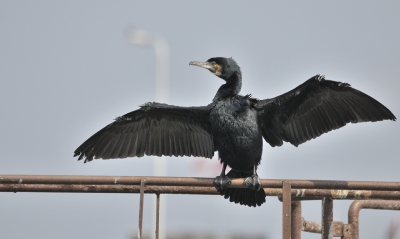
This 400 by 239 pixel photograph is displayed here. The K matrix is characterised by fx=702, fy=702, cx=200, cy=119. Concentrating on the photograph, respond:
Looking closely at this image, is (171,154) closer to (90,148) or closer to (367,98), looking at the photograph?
(90,148)

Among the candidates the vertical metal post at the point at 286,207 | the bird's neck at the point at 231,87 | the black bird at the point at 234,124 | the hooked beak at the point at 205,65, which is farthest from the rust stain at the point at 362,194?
the hooked beak at the point at 205,65

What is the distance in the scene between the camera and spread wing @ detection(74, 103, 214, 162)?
702cm

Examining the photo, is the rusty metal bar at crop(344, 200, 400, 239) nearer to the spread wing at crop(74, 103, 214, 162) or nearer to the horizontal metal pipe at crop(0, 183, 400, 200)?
the horizontal metal pipe at crop(0, 183, 400, 200)

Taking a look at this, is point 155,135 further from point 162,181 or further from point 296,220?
point 162,181

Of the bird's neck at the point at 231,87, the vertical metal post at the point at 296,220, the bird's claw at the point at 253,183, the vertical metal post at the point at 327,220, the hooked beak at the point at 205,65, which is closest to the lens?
the vertical metal post at the point at 327,220

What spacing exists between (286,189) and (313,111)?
2.31 metres

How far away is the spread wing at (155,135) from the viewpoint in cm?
702

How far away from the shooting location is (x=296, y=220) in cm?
535

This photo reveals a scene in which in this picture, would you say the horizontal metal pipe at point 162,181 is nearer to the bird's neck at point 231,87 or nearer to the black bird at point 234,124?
the black bird at point 234,124

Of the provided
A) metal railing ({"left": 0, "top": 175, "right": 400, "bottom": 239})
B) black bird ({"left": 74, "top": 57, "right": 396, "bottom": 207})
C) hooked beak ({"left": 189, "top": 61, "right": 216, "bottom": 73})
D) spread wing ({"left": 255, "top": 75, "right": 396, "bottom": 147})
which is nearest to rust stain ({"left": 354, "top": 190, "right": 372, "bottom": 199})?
metal railing ({"left": 0, "top": 175, "right": 400, "bottom": 239})

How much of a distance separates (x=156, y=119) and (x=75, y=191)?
234 cm

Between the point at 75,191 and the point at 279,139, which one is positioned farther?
the point at 279,139

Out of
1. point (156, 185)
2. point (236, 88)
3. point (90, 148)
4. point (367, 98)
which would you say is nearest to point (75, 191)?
point (156, 185)

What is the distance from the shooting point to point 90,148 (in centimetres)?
697
